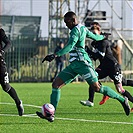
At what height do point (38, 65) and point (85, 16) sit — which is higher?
point (85, 16)

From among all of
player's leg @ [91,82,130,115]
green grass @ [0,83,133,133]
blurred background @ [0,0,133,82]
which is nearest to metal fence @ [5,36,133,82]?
blurred background @ [0,0,133,82]

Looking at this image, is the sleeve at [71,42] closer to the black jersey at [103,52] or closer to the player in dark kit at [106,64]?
the player in dark kit at [106,64]

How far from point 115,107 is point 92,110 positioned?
1.08m

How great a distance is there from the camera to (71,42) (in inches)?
453

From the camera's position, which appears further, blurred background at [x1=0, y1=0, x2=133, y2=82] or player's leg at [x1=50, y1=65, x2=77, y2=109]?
blurred background at [x1=0, y1=0, x2=133, y2=82]

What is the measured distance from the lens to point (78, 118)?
12570mm

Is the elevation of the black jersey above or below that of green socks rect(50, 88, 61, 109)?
above

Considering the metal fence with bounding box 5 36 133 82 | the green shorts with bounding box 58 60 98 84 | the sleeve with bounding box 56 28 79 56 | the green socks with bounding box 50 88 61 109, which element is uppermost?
the sleeve with bounding box 56 28 79 56

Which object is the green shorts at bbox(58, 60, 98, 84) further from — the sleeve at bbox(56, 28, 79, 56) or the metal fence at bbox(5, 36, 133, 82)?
the metal fence at bbox(5, 36, 133, 82)

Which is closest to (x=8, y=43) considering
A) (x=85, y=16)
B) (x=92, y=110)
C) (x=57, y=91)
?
(x=57, y=91)

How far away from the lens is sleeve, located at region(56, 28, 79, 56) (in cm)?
1141

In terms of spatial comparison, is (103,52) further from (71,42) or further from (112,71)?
(71,42)

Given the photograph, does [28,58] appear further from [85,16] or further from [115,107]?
[115,107]

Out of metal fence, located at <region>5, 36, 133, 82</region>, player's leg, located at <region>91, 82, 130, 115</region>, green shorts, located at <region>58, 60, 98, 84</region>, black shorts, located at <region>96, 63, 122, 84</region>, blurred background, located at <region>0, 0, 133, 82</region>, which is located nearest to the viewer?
green shorts, located at <region>58, 60, 98, 84</region>
